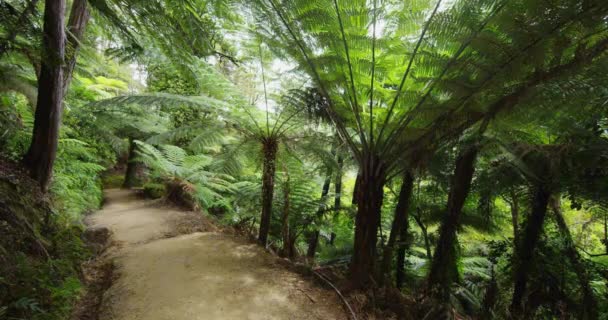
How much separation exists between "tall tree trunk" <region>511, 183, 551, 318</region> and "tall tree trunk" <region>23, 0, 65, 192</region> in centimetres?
423

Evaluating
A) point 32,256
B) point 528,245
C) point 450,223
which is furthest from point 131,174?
point 528,245

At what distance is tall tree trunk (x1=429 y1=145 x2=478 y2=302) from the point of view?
6.68ft

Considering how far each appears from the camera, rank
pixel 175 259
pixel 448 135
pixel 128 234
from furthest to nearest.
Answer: pixel 128 234 → pixel 175 259 → pixel 448 135

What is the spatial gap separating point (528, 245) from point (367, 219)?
1538 mm

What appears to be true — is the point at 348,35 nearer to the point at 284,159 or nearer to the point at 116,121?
the point at 284,159

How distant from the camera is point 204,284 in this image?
2176 mm

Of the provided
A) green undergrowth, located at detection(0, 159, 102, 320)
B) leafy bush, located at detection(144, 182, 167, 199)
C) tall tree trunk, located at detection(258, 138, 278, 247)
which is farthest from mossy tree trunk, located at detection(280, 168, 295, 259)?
leafy bush, located at detection(144, 182, 167, 199)

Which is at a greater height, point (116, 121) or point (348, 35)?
point (348, 35)

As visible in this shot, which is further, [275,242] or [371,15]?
[275,242]

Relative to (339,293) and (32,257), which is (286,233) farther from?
(32,257)

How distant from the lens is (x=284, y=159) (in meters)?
3.28

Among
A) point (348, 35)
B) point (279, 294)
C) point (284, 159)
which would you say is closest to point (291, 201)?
point (284, 159)

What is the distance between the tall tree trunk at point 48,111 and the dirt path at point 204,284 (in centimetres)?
105

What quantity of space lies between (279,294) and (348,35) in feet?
6.75
